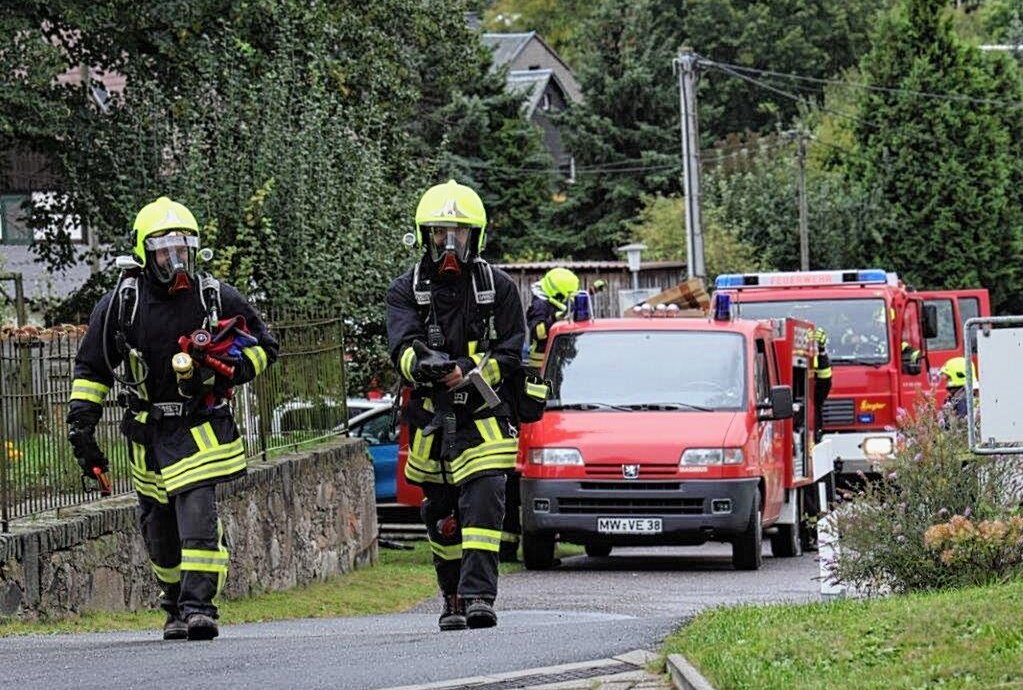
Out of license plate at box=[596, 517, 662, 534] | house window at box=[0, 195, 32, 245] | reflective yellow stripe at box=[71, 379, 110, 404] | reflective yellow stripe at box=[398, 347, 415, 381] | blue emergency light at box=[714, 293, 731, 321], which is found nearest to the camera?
reflective yellow stripe at box=[398, 347, 415, 381]

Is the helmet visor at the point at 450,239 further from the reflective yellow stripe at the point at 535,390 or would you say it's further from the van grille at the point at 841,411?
the van grille at the point at 841,411

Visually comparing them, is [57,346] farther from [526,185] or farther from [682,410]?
[526,185]

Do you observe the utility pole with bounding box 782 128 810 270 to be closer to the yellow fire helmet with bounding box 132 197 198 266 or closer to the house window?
the house window

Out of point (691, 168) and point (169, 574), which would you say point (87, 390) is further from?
point (691, 168)

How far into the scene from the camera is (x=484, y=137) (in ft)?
179

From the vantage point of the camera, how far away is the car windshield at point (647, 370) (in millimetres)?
16500

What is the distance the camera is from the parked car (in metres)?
21.8

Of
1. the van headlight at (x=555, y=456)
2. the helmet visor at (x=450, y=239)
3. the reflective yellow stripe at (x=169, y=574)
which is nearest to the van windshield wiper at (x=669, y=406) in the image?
the van headlight at (x=555, y=456)

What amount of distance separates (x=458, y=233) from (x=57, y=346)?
351 centimetres

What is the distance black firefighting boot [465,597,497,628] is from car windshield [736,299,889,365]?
1225 centimetres

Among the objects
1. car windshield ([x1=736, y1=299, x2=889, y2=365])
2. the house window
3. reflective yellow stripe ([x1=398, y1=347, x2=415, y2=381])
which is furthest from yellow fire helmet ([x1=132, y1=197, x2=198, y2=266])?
the house window

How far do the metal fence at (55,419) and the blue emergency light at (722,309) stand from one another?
351 cm

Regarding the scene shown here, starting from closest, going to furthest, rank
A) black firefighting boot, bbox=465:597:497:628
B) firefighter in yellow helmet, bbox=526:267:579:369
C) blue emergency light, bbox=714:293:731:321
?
black firefighting boot, bbox=465:597:497:628, firefighter in yellow helmet, bbox=526:267:579:369, blue emergency light, bbox=714:293:731:321

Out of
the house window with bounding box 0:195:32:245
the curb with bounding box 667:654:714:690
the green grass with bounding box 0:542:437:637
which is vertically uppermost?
the house window with bounding box 0:195:32:245
